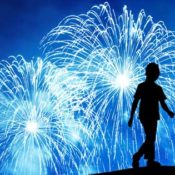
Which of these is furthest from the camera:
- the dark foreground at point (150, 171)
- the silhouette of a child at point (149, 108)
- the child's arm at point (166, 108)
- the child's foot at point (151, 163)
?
the child's arm at point (166, 108)

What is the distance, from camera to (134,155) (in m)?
9.68

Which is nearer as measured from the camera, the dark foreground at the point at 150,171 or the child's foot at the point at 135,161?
the dark foreground at the point at 150,171

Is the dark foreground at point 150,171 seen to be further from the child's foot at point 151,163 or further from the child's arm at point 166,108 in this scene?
the child's arm at point 166,108

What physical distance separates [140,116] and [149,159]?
110 cm

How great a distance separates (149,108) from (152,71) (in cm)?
92

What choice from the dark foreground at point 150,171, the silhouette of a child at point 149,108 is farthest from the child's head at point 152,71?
the dark foreground at point 150,171

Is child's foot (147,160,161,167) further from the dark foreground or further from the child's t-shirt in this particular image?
the child's t-shirt

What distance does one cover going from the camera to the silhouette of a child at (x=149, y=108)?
955cm

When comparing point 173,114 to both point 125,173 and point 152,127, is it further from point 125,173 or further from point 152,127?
point 125,173

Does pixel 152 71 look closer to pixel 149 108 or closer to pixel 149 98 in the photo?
pixel 149 98

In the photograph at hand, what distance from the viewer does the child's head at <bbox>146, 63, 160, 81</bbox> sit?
9.56 meters

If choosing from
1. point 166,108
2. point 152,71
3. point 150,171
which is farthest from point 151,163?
point 152,71

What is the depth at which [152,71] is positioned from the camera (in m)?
9.60

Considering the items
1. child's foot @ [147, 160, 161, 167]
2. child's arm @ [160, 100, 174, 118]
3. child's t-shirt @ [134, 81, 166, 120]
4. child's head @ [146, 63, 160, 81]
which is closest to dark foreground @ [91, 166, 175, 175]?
child's foot @ [147, 160, 161, 167]
